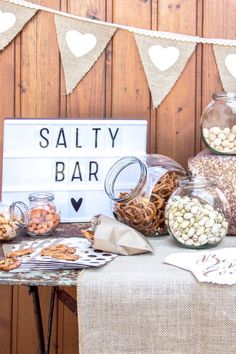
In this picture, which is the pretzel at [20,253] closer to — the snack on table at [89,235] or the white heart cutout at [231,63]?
the snack on table at [89,235]

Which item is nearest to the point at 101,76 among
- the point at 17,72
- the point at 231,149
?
the point at 17,72

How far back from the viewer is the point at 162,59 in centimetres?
187

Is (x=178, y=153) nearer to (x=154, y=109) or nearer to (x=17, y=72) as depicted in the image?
(x=154, y=109)

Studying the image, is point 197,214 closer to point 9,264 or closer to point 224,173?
point 224,173

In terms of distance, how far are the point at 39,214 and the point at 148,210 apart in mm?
274

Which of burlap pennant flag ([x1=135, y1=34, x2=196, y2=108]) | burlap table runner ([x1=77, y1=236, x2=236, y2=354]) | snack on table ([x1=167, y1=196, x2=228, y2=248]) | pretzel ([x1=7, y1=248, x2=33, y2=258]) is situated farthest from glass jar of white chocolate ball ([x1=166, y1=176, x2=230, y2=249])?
burlap pennant flag ([x1=135, y1=34, x2=196, y2=108])

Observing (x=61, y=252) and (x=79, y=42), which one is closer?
(x=61, y=252)

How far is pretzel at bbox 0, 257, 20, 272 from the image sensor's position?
132cm

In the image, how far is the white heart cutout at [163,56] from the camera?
1862 mm

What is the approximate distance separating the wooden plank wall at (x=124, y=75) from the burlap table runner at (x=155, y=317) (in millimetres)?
728

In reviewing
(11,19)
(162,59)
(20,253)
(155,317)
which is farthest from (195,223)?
(11,19)

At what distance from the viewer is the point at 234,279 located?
1.27 meters

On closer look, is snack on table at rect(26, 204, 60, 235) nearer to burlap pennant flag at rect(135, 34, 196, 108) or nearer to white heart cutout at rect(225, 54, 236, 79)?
burlap pennant flag at rect(135, 34, 196, 108)

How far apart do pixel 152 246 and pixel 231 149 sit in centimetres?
34
